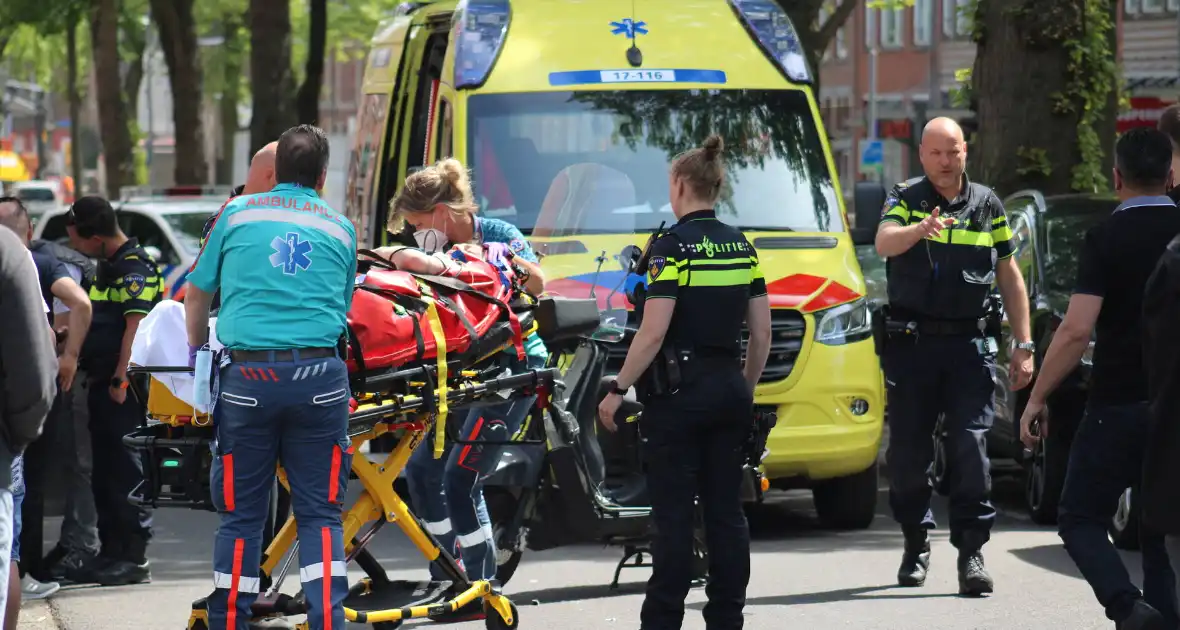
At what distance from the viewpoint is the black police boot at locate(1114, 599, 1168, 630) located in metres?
6.07

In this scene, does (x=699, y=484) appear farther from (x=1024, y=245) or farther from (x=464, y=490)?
(x=1024, y=245)

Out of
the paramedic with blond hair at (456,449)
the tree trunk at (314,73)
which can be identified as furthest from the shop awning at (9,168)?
the paramedic with blond hair at (456,449)

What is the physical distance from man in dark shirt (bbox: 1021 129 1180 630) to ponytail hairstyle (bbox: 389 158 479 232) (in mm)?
2236

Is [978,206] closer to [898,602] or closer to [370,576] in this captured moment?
[898,602]

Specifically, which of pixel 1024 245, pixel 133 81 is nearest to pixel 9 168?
pixel 133 81

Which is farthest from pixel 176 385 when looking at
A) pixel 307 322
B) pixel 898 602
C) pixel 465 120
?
pixel 465 120

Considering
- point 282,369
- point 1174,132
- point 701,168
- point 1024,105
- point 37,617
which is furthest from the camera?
point 1024,105

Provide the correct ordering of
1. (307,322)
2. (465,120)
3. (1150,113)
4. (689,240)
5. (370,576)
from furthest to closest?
1. (1150,113)
2. (465,120)
3. (370,576)
4. (689,240)
5. (307,322)

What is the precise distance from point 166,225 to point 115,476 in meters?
9.05

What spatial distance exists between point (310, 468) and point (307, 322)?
45 cm

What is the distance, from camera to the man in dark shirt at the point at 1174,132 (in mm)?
6844

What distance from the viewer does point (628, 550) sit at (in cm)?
824

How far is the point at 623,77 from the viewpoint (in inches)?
409

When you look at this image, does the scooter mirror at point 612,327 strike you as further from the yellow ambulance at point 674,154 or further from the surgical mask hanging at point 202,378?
the surgical mask hanging at point 202,378
